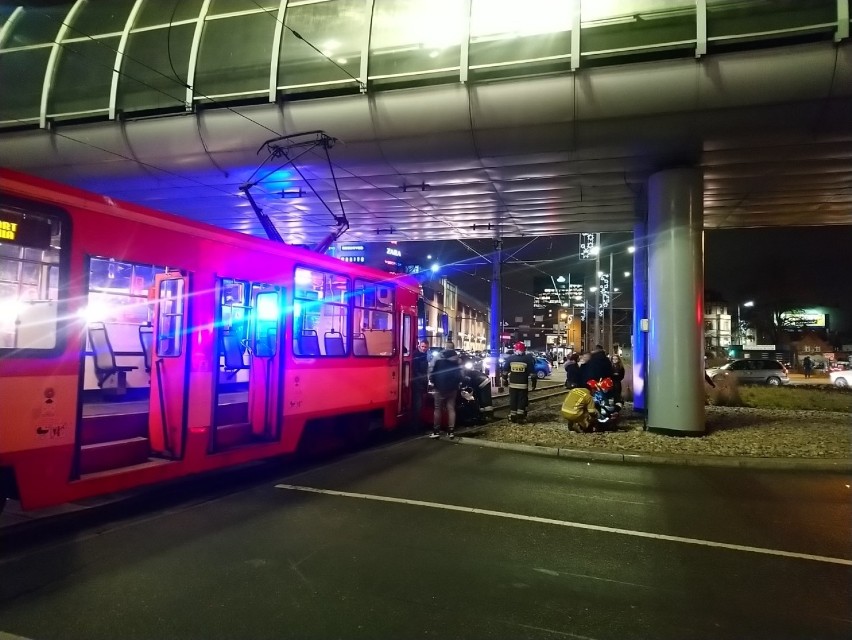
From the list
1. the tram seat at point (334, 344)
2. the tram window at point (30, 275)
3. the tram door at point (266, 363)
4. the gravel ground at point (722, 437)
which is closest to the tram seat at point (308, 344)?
the tram seat at point (334, 344)

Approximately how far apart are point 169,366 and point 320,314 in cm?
263

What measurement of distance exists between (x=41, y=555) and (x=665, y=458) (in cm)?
830

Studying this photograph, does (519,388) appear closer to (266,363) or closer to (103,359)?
(266,363)

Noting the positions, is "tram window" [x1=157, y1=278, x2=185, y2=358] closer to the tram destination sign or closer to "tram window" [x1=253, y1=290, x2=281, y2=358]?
"tram window" [x1=253, y1=290, x2=281, y2=358]

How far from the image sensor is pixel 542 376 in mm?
34844

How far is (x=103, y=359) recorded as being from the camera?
329 inches

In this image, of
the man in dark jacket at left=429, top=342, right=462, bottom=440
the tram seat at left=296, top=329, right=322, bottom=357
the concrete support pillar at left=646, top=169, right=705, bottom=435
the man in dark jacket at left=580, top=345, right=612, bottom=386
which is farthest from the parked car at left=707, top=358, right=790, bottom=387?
the tram seat at left=296, top=329, right=322, bottom=357

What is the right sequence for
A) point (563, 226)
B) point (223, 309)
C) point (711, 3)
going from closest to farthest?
1. point (223, 309)
2. point (711, 3)
3. point (563, 226)

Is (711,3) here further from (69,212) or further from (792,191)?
(69,212)

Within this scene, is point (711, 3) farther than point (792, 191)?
Result: No

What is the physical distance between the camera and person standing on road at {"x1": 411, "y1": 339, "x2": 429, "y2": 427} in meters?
11.8

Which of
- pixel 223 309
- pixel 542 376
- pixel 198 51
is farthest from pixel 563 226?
pixel 542 376

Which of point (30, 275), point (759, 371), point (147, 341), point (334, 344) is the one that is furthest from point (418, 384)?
point (759, 371)

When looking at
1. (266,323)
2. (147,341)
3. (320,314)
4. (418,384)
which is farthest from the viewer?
(418,384)
